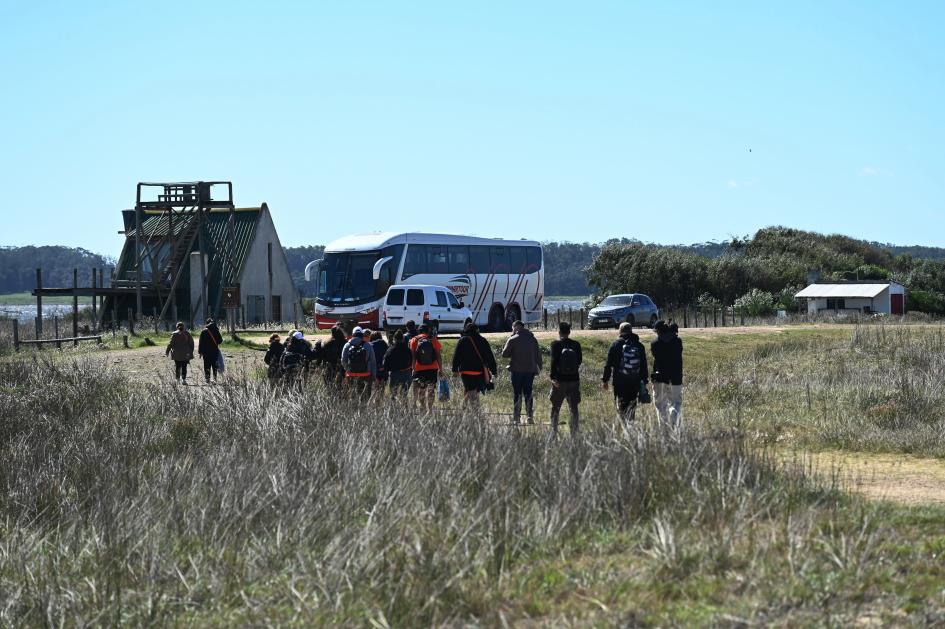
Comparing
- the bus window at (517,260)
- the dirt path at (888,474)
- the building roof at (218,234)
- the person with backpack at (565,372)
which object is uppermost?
the building roof at (218,234)

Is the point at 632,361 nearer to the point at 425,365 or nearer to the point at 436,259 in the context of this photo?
the point at 425,365

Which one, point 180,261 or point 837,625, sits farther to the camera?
point 180,261

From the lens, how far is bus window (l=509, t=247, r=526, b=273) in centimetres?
4244

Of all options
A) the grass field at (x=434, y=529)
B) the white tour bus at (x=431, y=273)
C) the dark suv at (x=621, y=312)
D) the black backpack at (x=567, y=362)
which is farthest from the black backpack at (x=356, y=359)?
the dark suv at (x=621, y=312)

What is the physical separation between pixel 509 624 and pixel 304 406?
25.9 ft

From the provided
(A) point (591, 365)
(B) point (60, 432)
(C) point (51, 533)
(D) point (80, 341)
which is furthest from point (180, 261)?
(C) point (51, 533)

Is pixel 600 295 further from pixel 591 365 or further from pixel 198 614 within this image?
pixel 198 614

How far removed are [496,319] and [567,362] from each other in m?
24.4

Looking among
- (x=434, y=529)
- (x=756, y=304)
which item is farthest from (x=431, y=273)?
(x=756, y=304)

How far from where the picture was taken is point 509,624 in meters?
8.38

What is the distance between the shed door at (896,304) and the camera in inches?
2751

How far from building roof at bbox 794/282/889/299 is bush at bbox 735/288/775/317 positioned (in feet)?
7.15

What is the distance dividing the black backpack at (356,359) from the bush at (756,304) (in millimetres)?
49650

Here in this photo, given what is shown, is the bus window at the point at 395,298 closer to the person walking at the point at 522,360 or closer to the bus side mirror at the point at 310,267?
the bus side mirror at the point at 310,267
